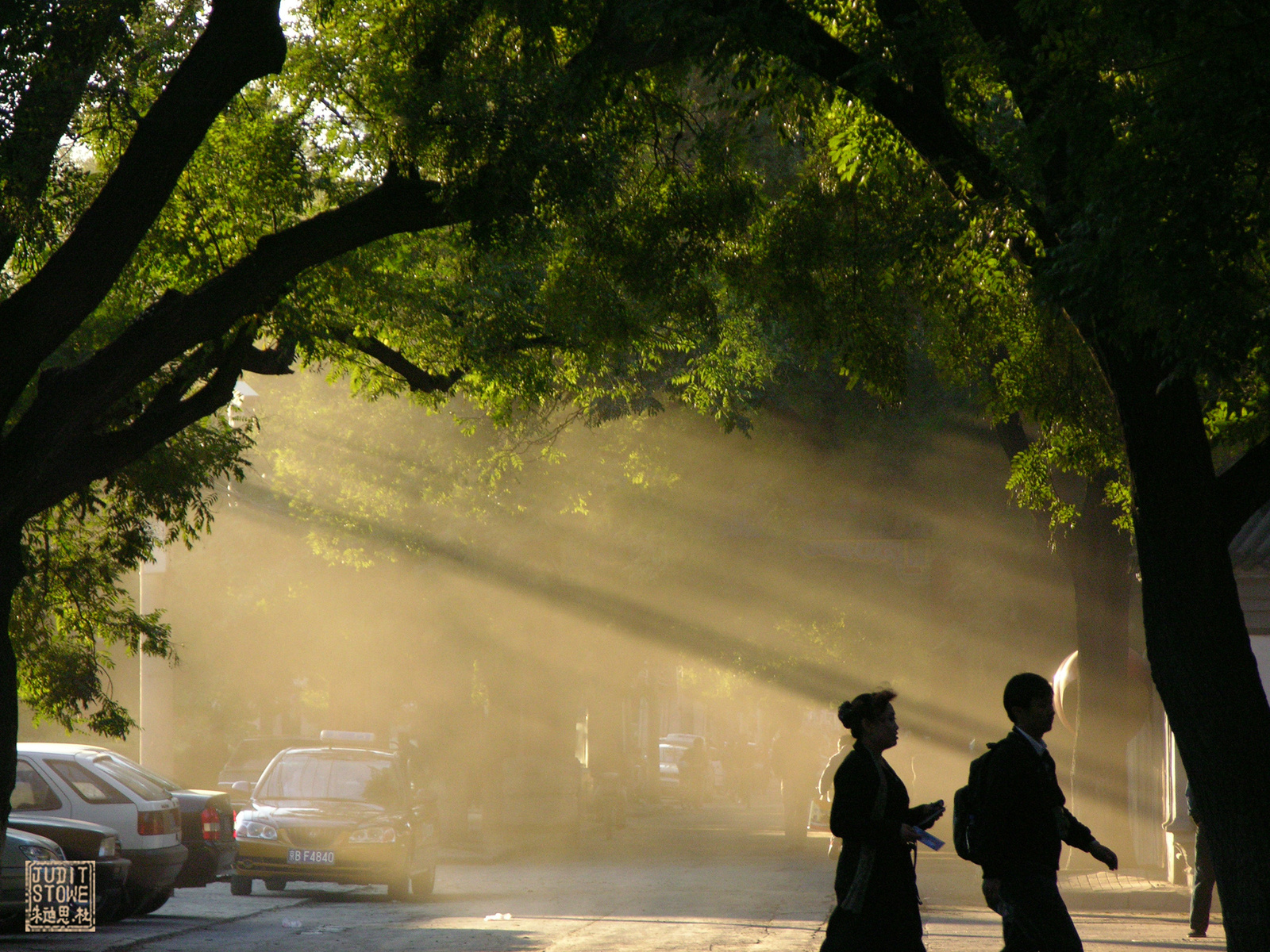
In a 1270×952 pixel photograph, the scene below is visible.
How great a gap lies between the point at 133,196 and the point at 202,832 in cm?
1032

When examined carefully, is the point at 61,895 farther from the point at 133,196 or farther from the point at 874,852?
the point at 874,852

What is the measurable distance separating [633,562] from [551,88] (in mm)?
18548

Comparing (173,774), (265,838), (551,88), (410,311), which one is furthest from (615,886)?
(173,774)

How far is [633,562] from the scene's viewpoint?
26.8m

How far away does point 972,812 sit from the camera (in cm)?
664

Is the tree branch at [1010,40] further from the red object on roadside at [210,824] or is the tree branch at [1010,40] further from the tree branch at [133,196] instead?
the red object on roadside at [210,824]

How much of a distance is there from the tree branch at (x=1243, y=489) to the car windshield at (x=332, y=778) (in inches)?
482

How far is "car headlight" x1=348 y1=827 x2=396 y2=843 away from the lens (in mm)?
16656

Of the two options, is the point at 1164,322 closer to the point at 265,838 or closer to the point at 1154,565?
the point at 1154,565

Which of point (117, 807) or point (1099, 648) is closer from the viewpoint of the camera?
point (117, 807)

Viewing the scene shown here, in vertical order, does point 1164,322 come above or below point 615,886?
above

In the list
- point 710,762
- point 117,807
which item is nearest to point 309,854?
point 117,807

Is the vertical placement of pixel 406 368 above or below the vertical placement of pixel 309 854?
above

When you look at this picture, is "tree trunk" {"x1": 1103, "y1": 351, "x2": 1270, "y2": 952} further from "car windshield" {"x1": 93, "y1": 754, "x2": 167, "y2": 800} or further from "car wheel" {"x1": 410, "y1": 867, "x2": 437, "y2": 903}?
"car wheel" {"x1": 410, "y1": 867, "x2": 437, "y2": 903}
